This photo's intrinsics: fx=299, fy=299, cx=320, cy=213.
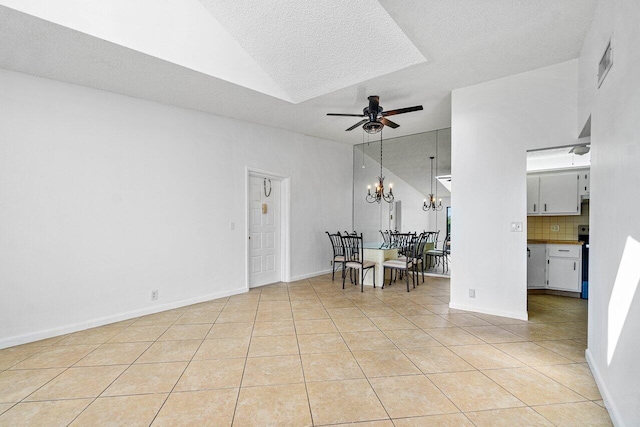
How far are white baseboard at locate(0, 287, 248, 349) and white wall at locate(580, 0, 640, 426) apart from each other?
13.9 ft

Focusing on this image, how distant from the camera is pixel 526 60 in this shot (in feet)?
10.2

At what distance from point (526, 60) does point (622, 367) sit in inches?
113

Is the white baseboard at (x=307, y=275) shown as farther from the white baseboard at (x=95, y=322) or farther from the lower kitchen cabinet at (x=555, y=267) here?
the lower kitchen cabinet at (x=555, y=267)

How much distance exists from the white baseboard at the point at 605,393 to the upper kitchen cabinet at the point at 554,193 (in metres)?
2.96

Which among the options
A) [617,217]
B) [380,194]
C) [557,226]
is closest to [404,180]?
[380,194]

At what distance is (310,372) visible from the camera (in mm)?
2291

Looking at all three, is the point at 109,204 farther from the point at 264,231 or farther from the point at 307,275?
the point at 307,275

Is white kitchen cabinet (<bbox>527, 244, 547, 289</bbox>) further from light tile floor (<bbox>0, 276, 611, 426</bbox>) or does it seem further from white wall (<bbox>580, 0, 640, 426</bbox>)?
white wall (<bbox>580, 0, 640, 426</bbox>)

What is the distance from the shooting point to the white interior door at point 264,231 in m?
5.13

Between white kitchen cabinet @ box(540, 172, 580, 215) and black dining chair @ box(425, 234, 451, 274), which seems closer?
white kitchen cabinet @ box(540, 172, 580, 215)

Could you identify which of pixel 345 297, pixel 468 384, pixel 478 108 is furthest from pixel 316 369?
pixel 478 108

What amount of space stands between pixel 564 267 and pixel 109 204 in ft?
20.8

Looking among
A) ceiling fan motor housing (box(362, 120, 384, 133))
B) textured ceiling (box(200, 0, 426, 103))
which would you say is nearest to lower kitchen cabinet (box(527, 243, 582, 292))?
ceiling fan motor housing (box(362, 120, 384, 133))

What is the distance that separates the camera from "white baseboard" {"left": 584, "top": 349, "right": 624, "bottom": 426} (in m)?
1.66
